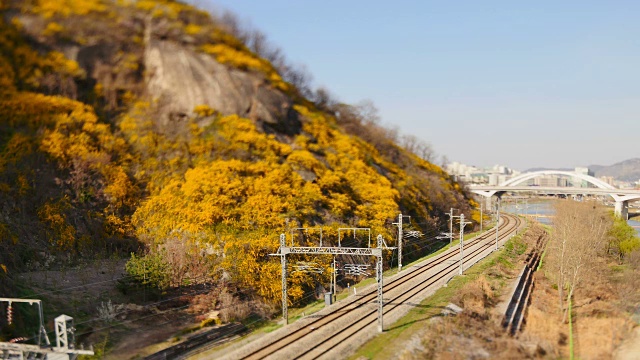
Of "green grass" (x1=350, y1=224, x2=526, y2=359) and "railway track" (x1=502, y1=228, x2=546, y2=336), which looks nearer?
"green grass" (x1=350, y1=224, x2=526, y2=359)

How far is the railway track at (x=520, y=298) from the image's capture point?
3156 centimetres

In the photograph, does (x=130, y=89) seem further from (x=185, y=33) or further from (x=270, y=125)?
(x=270, y=125)

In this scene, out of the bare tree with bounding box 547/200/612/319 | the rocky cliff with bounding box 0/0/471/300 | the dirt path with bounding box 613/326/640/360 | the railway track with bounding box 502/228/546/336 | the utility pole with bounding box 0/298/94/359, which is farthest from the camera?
the bare tree with bounding box 547/200/612/319

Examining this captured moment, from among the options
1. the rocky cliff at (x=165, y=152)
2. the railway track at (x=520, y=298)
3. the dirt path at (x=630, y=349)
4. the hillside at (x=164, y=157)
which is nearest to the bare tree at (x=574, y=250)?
the railway track at (x=520, y=298)

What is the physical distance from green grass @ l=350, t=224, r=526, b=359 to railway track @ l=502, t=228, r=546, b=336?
233cm

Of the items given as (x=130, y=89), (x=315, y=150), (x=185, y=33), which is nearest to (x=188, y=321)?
(x=315, y=150)

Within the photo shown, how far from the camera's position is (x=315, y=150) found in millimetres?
57531

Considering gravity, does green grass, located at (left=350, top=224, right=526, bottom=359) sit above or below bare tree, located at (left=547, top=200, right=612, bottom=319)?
below

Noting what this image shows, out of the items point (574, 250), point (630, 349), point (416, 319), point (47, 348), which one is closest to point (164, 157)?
point (47, 348)

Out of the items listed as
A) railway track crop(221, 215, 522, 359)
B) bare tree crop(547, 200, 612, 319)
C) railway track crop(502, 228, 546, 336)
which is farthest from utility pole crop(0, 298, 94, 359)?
bare tree crop(547, 200, 612, 319)

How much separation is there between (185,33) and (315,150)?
88.2 feet

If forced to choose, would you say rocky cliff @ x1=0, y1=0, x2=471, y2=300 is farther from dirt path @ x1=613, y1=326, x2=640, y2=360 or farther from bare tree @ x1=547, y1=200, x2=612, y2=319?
dirt path @ x1=613, y1=326, x2=640, y2=360

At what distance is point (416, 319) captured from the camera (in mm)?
30891

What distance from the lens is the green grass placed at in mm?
25556
